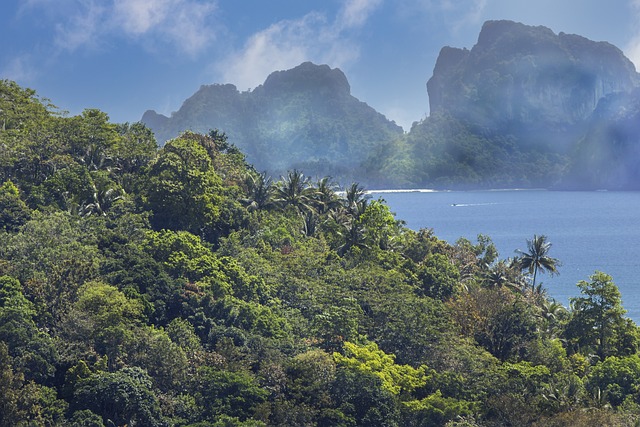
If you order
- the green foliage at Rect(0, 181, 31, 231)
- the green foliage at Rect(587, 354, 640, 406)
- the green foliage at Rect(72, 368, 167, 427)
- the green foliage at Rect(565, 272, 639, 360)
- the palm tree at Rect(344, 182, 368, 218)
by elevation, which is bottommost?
the green foliage at Rect(72, 368, 167, 427)

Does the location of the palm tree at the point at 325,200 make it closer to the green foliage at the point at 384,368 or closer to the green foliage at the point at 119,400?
the green foliage at the point at 384,368

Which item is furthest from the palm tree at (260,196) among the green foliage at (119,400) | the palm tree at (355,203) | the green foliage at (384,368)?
the green foliage at (119,400)

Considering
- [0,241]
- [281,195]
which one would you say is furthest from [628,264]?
[0,241]

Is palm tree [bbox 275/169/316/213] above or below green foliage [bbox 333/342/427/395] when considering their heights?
above

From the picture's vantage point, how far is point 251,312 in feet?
151

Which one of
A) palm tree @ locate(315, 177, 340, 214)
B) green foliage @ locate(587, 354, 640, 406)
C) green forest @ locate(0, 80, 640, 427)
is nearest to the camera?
green forest @ locate(0, 80, 640, 427)

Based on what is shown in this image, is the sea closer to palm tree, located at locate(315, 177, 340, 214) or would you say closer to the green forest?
palm tree, located at locate(315, 177, 340, 214)

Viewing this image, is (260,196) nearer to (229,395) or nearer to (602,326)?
(602,326)

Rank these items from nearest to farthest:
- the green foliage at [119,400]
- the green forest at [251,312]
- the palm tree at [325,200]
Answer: the green foliage at [119,400] < the green forest at [251,312] < the palm tree at [325,200]

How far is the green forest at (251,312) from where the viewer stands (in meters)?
37.3

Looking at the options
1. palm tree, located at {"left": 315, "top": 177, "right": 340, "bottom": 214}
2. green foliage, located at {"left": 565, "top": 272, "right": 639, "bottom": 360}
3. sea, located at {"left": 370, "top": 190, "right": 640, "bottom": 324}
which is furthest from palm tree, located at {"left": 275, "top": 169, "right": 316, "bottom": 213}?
green foliage, located at {"left": 565, "top": 272, "right": 639, "bottom": 360}

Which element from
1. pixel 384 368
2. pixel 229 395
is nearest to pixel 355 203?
pixel 384 368

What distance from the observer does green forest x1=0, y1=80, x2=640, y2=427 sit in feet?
122

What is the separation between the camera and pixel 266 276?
53.1 meters
